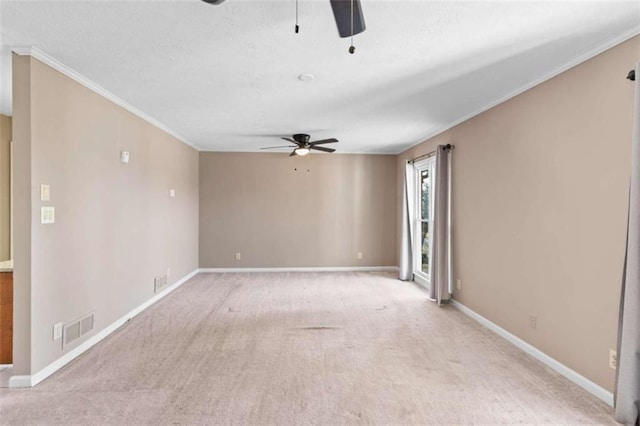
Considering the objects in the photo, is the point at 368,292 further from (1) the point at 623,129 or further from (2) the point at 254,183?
(1) the point at 623,129

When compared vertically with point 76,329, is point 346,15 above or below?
above

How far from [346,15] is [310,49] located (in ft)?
3.13

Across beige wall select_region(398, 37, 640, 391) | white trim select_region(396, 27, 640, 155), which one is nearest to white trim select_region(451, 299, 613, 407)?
beige wall select_region(398, 37, 640, 391)

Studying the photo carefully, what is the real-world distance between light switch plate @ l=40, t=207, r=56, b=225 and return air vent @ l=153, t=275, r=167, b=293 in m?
2.17

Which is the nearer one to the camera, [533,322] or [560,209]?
[560,209]

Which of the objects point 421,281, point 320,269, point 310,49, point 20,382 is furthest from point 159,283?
Result: point 421,281

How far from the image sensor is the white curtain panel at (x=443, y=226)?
178 inches

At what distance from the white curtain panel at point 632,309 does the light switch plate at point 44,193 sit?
13.4 feet

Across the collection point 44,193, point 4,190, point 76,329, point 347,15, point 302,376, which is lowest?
point 302,376

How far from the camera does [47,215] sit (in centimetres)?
260

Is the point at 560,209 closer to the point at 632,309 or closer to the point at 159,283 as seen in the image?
the point at 632,309

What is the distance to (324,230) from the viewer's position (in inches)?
271

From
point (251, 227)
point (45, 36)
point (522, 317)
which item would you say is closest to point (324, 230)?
point (251, 227)

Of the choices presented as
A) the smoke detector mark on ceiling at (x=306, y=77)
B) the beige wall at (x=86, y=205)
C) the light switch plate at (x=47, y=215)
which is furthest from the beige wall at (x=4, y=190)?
the smoke detector mark on ceiling at (x=306, y=77)
